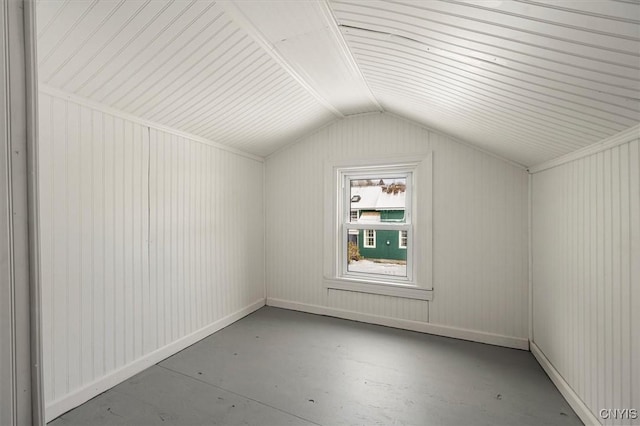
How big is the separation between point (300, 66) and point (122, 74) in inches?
→ 46.9

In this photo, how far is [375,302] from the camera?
10.9 ft

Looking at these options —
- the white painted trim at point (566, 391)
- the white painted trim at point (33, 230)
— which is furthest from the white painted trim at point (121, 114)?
the white painted trim at point (566, 391)

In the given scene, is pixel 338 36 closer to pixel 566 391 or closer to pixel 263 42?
pixel 263 42

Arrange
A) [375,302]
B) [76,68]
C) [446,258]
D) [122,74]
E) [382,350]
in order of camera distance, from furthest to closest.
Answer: [375,302] < [446,258] < [382,350] < [122,74] < [76,68]

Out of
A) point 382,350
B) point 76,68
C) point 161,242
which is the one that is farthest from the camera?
point 382,350

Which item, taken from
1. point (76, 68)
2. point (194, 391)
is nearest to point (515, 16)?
point (76, 68)

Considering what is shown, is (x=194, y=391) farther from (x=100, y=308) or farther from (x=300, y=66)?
(x=300, y=66)

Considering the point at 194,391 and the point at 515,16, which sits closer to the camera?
the point at 515,16

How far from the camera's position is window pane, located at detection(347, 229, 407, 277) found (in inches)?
133

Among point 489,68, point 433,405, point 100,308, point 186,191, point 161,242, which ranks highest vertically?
point 489,68

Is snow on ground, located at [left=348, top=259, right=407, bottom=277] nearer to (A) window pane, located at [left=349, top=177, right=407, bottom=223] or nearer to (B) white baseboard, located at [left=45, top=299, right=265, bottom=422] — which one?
(A) window pane, located at [left=349, top=177, right=407, bottom=223]

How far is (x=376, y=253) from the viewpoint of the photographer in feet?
11.5

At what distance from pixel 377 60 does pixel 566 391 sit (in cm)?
260

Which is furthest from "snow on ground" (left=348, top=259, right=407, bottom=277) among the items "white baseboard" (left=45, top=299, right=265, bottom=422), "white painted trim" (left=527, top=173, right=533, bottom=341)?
"white baseboard" (left=45, top=299, right=265, bottom=422)
